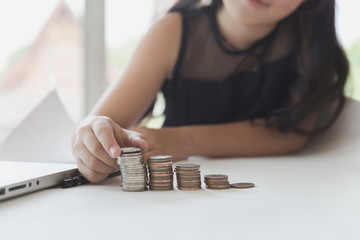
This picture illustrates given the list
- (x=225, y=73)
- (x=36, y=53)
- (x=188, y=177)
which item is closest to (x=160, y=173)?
(x=188, y=177)

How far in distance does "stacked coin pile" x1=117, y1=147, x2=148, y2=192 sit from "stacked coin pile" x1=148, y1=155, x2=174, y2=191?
0.05 feet

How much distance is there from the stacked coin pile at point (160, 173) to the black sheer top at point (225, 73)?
3.01 ft

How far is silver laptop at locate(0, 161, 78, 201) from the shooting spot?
96cm

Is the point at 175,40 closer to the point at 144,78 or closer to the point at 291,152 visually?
the point at 144,78

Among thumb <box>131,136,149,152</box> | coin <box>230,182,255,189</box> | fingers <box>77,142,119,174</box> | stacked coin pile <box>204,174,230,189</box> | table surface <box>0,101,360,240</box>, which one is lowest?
table surface <box>0,101,360,240</box>

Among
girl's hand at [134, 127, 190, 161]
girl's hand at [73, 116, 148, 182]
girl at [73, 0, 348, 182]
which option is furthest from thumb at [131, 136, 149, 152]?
girl at [73, 0, 348, 182]

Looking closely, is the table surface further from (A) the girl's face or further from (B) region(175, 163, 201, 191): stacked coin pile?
(A) the girl's face

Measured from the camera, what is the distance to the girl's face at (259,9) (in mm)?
1676

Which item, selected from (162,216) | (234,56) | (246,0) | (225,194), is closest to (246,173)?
(225,194)

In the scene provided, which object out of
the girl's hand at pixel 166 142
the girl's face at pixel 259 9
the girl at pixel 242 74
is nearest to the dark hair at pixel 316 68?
the girl at pixel 242 74

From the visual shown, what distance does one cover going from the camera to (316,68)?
1.89 metres

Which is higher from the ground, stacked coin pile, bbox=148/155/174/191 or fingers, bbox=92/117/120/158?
fingers, bbox=92/117/120/158

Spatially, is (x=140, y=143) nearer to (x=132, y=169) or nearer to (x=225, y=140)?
(x=132, y=169)

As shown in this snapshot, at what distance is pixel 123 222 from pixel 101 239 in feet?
0.32
